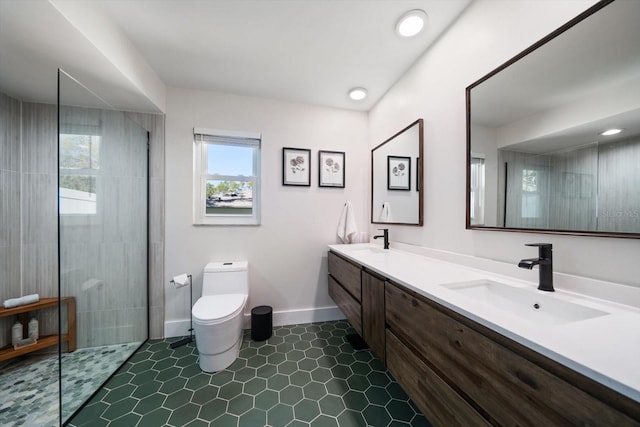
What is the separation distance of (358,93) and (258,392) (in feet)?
8.49

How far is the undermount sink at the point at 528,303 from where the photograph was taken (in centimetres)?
81

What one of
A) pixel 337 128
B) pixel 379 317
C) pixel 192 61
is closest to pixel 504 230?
pixel 379 317

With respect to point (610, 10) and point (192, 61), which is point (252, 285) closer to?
point (192, 61)

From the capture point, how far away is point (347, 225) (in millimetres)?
2434

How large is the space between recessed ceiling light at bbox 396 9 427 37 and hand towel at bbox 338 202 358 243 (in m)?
1.47

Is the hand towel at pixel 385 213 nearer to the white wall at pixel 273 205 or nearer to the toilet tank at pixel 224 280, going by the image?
the white wall at pixel 273 205

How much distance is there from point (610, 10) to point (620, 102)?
1.07ft

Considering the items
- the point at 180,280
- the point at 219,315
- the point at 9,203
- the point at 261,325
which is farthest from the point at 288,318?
the point at 9,203

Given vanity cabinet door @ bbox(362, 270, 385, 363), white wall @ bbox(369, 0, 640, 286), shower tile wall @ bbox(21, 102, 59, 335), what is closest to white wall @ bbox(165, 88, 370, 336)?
white wall @ bbox(369, 0, 640, 286)

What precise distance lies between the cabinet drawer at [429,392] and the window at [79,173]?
2.10 m

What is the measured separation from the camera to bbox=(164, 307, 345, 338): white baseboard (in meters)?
2.14

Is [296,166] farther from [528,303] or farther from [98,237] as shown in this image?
[528,303]

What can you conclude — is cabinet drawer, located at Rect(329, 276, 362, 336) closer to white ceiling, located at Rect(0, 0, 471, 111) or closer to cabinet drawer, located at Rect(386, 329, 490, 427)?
cabinet drawer, located at Rect(386, 329, 490, 427)

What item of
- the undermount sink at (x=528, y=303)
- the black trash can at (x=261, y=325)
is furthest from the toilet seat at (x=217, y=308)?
the undermount sink at (x=528, y=303)
